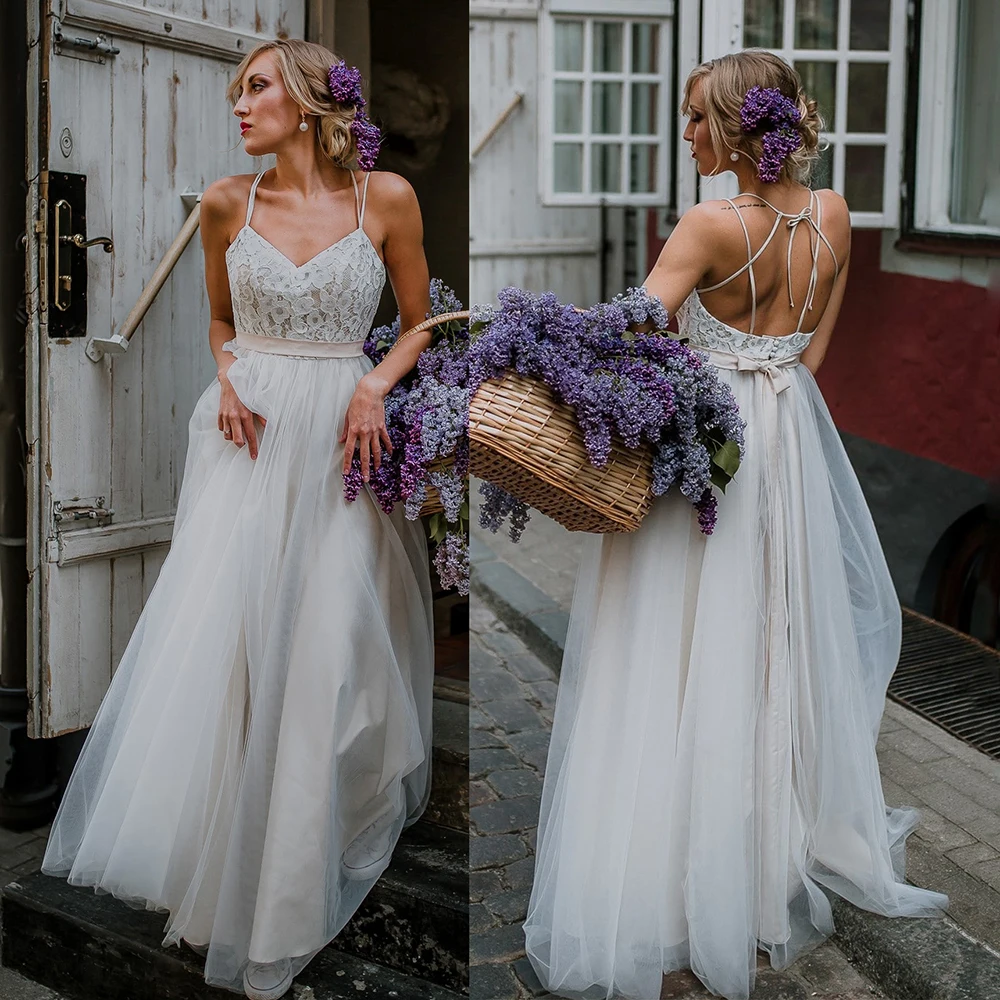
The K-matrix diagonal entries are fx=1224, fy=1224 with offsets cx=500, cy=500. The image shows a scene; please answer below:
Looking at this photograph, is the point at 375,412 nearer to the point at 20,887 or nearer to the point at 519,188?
→ the point at 20,887

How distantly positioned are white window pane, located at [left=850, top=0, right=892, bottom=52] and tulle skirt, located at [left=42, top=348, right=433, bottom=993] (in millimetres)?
3157

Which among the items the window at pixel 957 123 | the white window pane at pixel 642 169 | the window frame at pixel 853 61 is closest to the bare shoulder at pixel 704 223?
the window frame at pixel 853 61

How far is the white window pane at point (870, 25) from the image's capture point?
5008mm

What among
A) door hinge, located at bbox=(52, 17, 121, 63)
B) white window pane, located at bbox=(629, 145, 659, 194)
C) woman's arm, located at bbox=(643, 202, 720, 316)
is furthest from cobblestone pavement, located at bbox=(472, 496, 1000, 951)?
white window pane, located at bbox=(629, 145, 659, 194)

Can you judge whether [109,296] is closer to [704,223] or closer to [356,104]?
[356,104]

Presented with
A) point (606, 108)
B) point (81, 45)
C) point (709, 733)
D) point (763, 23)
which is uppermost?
point (606, 108)

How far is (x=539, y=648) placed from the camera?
5359 mm

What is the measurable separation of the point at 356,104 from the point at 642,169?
488 cm

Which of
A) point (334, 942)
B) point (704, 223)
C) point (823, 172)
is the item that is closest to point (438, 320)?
point (704, 223)

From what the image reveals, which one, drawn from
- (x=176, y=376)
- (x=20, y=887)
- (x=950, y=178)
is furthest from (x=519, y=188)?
(x=20, y=887)

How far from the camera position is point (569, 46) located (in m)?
7.91

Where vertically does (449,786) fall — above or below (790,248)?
below

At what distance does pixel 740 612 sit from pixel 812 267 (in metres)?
0.84

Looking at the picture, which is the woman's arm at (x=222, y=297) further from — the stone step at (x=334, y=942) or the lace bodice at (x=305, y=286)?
the stone step at (x=334, y=942)
